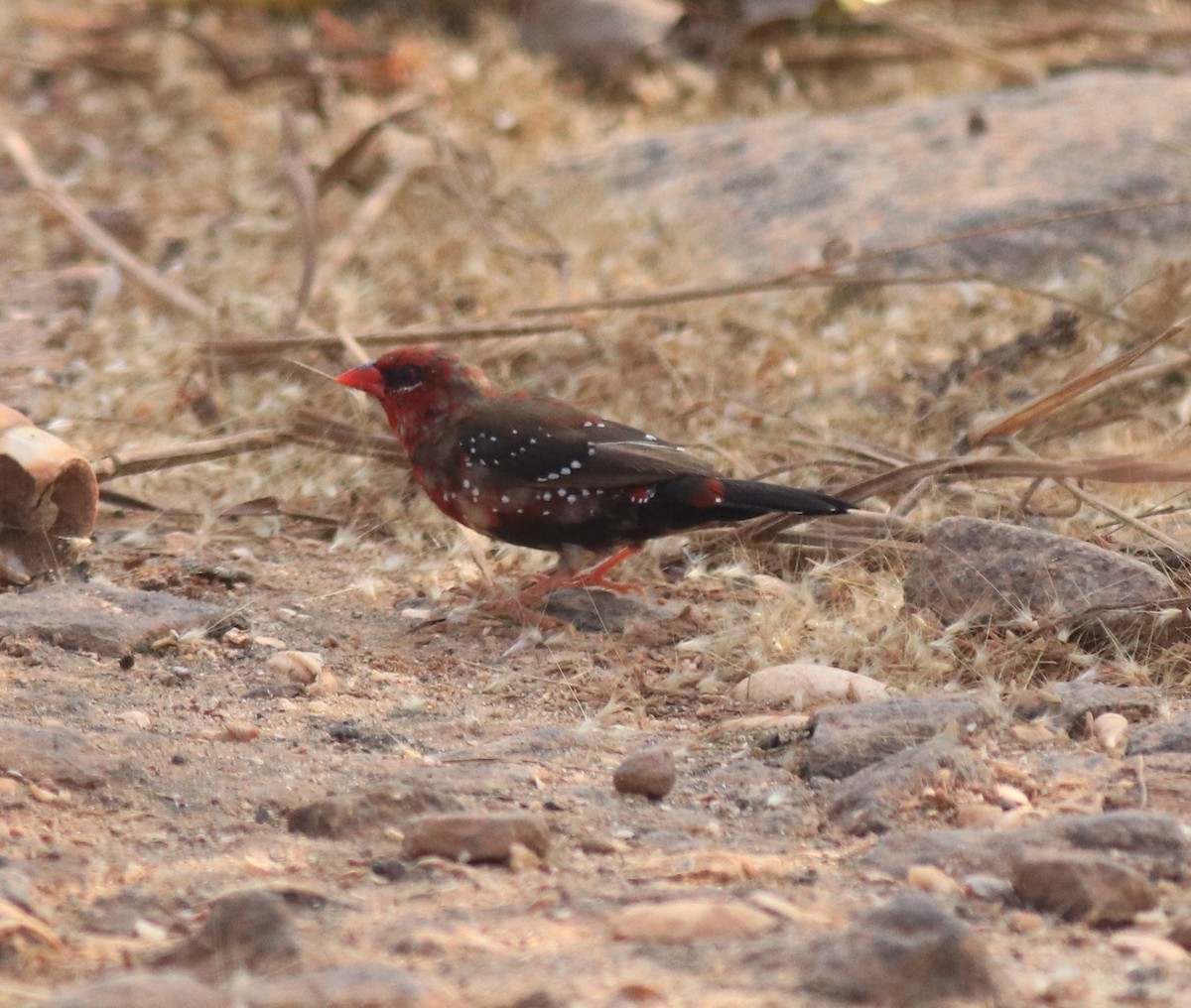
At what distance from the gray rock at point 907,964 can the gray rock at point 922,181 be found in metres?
4.33

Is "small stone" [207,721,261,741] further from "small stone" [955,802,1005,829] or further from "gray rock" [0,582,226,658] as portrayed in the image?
"small stone" [955,802,1005,829]

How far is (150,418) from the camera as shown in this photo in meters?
5.06

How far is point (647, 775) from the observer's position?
2.79m

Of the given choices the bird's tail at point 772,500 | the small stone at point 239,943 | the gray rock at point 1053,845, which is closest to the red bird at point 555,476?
the bird's tail at point 772,500

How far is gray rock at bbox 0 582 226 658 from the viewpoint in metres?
3.47

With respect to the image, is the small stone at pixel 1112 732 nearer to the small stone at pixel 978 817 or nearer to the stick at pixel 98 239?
the small stone at pixel 978 817

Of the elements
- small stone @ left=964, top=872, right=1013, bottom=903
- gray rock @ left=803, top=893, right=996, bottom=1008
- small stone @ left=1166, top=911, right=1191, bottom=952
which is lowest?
small stone @ left=964, top=872, right=1013, bottom=903

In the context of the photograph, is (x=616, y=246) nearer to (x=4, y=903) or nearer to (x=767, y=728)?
(x=767, y=728)

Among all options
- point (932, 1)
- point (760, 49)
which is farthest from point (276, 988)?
point (932, 1)

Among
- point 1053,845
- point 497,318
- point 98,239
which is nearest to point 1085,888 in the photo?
point 1053,845

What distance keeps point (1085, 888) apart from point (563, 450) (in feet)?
6.40

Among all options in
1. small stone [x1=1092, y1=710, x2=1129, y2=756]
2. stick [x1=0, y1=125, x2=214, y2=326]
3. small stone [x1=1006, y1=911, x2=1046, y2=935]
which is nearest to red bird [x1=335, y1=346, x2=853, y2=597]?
small stone [x1=1092, y1=710, x2=1129, y2=756]

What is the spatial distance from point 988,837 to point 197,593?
219cm

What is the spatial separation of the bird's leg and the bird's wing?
228 millimetres
